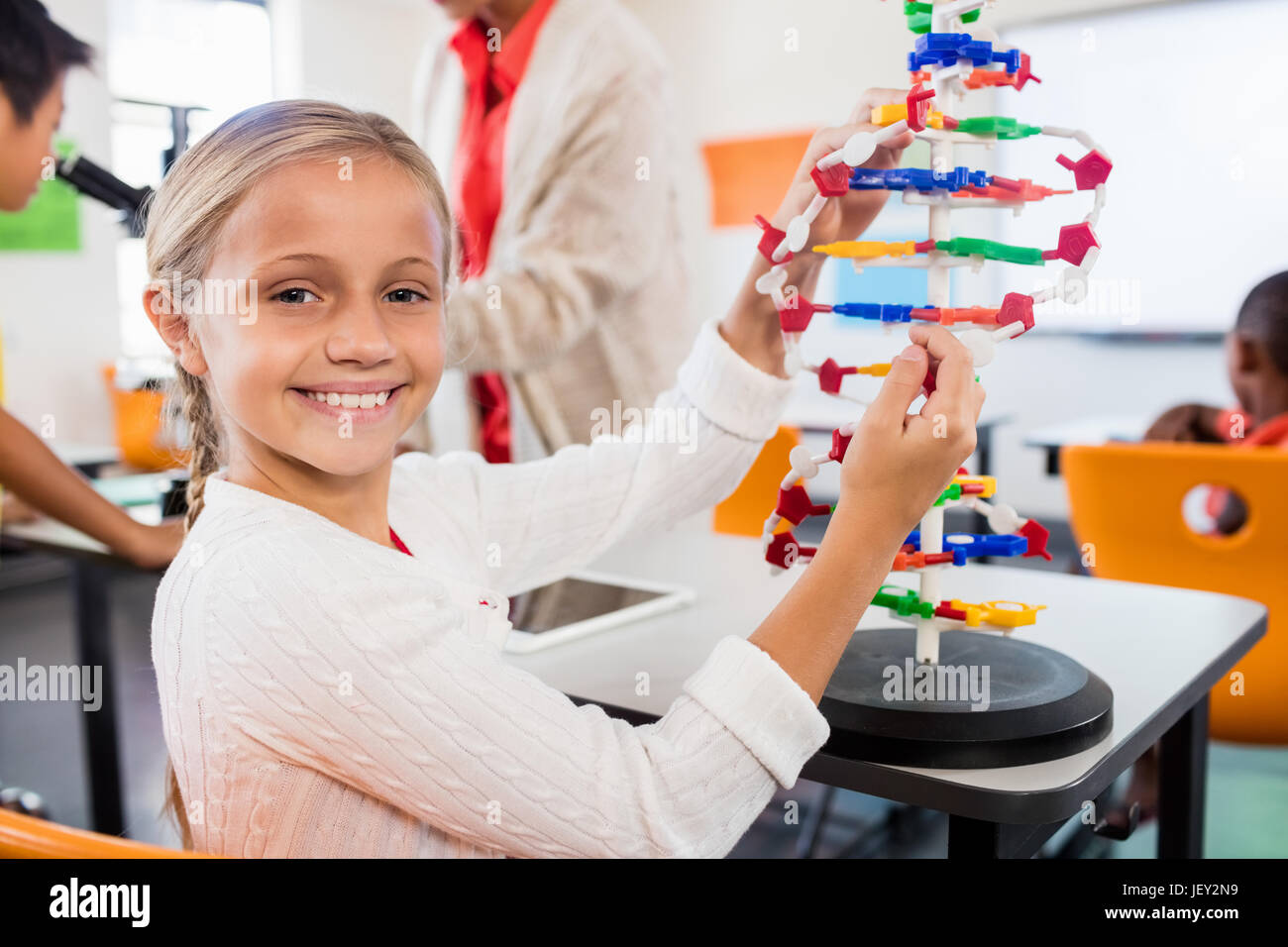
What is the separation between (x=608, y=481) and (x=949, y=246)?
0.42 m

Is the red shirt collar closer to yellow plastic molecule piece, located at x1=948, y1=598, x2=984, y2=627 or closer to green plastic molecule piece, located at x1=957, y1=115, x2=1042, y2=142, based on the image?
green plastic molecule piece, located at x1=957, y1=115, x2=1042, y2=142

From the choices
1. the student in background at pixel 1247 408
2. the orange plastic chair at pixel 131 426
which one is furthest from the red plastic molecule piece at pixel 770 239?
the orange plastic chair at pixel 131 426

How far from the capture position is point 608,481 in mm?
1035

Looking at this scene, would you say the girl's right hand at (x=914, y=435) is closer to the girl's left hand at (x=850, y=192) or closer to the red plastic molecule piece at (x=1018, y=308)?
the red plastic molecule piece at (x=1018, y=308)

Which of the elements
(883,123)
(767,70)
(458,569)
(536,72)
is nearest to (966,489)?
(883,123)

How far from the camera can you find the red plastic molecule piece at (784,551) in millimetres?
827

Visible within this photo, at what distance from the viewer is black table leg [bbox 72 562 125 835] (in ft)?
6.38

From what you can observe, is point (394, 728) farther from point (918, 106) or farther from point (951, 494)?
point (918, 106)

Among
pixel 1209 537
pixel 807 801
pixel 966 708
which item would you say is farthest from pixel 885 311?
pixel 807 801

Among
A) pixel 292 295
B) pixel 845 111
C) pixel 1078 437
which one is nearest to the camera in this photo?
pixel 292 295

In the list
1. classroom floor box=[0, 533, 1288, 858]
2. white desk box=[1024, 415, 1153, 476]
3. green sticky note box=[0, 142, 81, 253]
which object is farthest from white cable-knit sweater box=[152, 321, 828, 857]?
green sticky note box=[0, 142, 81, 253]
